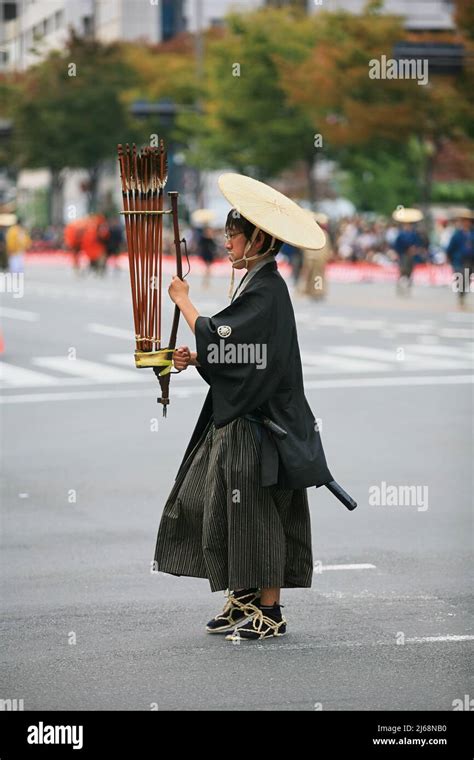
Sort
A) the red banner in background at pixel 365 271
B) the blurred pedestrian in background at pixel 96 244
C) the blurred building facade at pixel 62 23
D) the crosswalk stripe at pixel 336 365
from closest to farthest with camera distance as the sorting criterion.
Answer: the crosswalk stripe at pixel 336 365 → the red banner in background at pixel 365 271 → the blurred pedestrian in background at pixel 96 244 → the blurred building facade at pixel 62 23

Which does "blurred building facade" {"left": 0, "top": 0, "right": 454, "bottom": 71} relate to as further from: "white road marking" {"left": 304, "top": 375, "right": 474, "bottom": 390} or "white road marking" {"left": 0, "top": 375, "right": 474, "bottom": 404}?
"white road marking" {"left": 0, "top": 375, "right": 474, "bottom": 404}

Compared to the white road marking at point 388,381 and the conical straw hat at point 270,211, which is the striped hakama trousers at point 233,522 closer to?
the conical straw hat at point 270,211

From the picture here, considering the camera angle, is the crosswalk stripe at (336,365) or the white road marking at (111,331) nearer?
the crosswalk stripe at (336,365)

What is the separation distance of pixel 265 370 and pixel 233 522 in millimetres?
630

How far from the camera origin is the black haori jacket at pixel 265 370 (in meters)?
6.11

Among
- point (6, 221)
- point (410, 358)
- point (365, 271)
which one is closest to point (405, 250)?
point (365, 271)

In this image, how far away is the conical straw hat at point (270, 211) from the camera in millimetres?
6086

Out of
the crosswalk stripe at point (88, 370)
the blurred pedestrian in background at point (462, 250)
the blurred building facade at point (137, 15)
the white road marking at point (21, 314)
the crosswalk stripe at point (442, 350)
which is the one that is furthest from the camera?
the blurred building facade at point (137, 15)

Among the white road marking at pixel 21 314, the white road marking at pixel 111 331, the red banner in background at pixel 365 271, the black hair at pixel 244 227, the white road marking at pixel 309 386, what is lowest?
the red banner in background at pixel 365 271

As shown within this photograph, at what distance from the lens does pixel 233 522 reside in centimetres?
625

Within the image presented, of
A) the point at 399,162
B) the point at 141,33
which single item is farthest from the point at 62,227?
the point at 399,162

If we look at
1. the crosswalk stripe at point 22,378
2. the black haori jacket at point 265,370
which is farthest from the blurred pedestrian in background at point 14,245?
the black haori jacket at point 265,370

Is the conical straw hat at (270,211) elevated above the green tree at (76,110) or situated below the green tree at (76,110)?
below
